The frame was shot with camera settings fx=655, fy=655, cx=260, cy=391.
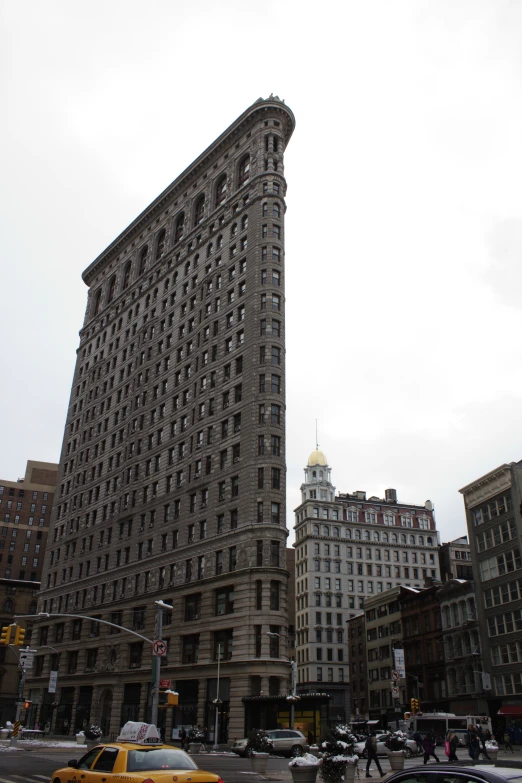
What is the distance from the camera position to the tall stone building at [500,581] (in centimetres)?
6172

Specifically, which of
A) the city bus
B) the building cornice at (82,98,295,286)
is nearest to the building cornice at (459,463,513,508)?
the city bus

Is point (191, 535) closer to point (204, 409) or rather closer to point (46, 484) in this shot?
point (204, 409)

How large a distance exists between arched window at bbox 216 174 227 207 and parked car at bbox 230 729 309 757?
60.2m

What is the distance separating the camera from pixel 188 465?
68.1 metres

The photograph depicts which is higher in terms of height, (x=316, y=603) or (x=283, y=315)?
(x=283, y=315)

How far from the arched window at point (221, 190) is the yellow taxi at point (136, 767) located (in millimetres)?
74472

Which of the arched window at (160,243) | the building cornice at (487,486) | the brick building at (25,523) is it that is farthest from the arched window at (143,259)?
the brick building at (25,523)

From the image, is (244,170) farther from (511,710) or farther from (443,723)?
(511,710)

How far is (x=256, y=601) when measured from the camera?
2141 inches

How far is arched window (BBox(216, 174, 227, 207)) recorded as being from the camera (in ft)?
268

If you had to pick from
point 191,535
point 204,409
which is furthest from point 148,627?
point 204,409

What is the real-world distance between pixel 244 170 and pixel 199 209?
975 centimetres

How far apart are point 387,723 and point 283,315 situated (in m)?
57.2

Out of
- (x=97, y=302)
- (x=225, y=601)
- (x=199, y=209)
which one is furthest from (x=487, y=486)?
(x=97, y=302)
